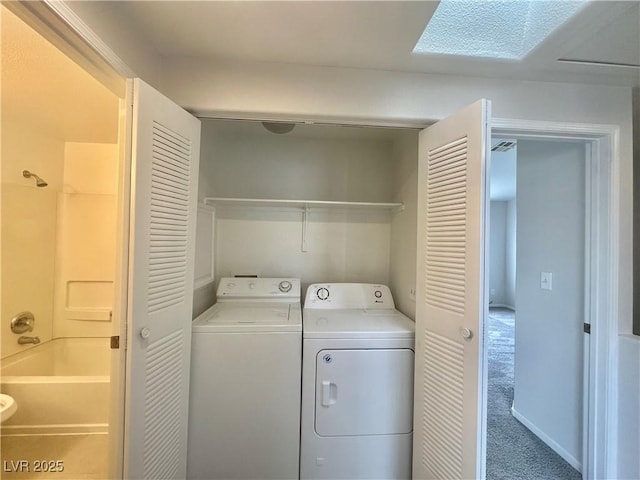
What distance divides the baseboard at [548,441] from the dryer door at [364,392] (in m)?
1.25

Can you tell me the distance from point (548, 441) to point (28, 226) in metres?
4.70

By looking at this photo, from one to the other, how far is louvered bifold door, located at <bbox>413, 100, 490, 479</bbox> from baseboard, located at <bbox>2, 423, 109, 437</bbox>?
244 centimetres

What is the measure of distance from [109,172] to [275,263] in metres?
2.03

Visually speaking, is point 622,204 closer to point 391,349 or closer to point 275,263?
point 391,349

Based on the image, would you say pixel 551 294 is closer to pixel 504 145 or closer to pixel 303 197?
pixel 504 145

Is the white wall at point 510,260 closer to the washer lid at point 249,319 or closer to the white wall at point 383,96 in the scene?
the white wall at point 383,96

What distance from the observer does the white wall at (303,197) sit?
250 cm

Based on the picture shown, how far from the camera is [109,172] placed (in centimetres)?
277

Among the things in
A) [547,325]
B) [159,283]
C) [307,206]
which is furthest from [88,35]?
[547,325]

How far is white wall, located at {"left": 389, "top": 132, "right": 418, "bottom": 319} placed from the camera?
6.55ft

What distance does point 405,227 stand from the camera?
217 centimetres

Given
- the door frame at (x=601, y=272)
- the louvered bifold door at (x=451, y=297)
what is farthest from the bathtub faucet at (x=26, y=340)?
the door frame at (x=601, y=272)

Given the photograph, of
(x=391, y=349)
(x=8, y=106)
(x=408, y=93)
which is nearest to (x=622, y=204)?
(x=408, y=93)

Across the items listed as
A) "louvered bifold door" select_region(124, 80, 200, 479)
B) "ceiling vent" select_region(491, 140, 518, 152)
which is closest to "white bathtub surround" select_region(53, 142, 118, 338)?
"louvered bifold door" select_region(124, 80, 200, 479)
